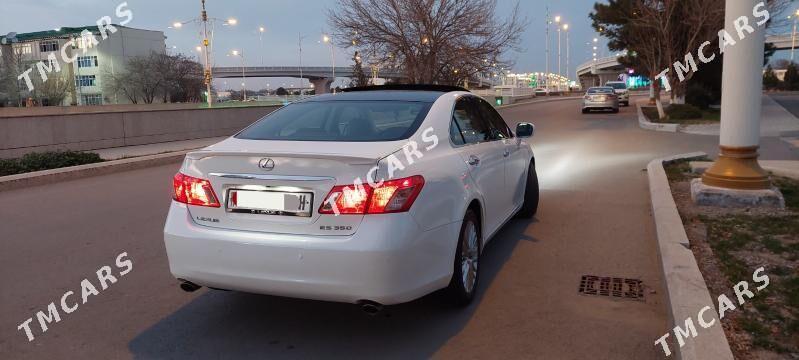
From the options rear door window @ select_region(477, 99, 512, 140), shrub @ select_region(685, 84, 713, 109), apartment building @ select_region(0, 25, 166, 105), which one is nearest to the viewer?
A: rear door window @ select_region(477, 99, 512, 140)

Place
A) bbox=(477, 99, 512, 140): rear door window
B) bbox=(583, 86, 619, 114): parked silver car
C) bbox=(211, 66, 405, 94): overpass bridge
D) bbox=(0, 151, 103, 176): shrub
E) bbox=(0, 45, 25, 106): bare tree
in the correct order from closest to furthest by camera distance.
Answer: bbox=(477, 99, 512, 140): rear door window → bbox=(0, 151, 103, 176): shrub → bbox=(583, 86, 619, 114): parked silver car → bbox=(0, 45, 25, 106): bare tree → bbox=(211, 66, 405, 94): overpass bridge

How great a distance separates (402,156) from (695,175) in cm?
706

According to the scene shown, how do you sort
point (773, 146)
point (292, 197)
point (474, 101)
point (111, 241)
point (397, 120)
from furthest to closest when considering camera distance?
point (773, 146), point (111, 241), point (474, 101), point (397, 120), point (292, 197)

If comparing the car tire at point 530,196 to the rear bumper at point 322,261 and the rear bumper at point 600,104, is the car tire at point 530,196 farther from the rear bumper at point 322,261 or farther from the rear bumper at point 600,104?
the rear bumper at point 600,104

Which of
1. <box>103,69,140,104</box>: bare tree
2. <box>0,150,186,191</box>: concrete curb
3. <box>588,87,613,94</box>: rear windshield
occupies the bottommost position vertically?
<box>0,150,186,191</box>: concrete curb

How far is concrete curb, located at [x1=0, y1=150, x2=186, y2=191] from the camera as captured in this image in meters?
10.2

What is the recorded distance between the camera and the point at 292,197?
3561mm

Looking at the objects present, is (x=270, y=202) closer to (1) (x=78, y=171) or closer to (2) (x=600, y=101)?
(1) (x=78, y=171)

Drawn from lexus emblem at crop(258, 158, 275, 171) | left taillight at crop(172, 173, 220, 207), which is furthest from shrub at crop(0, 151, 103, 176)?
lexus emblem at crop(258, 158, 275, 171)

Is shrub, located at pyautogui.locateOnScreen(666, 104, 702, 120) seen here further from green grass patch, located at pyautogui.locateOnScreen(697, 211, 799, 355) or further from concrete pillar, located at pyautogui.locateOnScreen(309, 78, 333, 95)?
concrete pillar, located at pyautogui.locateOnScreen(309, 78, 333, 95)

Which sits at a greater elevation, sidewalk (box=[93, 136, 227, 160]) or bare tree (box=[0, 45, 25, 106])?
bare tree (box=[0, 45, 25, 106])

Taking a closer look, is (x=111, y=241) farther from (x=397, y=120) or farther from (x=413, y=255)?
(x=413, y=255)

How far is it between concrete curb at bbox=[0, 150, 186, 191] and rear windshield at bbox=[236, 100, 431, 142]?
748 cm

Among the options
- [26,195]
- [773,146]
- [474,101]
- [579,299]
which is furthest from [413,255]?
[773,146]
